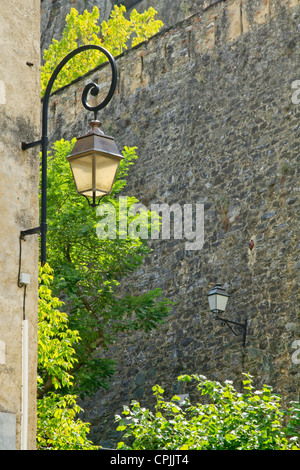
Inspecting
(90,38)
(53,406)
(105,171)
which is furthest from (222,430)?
(90,38)

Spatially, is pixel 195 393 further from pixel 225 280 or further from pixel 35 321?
pixel 35 321

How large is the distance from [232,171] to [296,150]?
4.74 feet

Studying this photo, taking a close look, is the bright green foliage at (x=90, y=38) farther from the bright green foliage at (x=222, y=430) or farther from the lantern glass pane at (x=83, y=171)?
the lantern glass pane at (x=83, y=171)

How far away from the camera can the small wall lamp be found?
15.5m

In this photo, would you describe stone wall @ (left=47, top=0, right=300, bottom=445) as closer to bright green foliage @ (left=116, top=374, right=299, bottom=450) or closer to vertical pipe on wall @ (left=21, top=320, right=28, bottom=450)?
bright green foliage @ (left=116, top=374, right=299, bottom=450)

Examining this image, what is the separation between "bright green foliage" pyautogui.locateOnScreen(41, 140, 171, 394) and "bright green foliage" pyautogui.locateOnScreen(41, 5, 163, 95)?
9.92 meters

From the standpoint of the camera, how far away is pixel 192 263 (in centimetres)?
1717

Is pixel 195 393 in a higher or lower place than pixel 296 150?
lower

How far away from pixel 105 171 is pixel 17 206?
81 cm

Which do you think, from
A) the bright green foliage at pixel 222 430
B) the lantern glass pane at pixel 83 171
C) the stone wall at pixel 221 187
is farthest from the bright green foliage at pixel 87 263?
the lantern glass pane at pixel 83 171

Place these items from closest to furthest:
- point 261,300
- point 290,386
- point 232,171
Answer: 1. point 290,386
2. point 261,300
3. point 232,171

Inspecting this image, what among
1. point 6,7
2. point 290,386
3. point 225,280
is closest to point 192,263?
point 225,280

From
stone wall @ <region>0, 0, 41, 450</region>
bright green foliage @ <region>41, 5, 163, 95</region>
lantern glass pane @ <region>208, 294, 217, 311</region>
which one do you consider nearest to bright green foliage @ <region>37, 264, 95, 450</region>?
lantern glass pane @ <region>208, 294, 217, 311</region>

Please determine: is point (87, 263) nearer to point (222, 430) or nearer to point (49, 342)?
point (49, 342)
